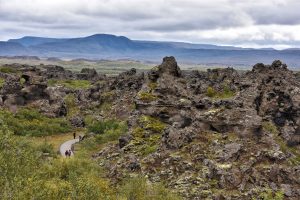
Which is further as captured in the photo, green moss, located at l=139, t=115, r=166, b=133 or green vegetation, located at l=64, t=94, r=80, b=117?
green vegetation, located at l=64, t=94, r=80, b=117

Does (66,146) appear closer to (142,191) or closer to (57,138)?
(57,138)

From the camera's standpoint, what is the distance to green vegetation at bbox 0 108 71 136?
127 metres

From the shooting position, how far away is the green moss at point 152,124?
83062 millimetres

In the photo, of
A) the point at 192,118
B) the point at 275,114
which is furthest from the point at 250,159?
the point at 275,114

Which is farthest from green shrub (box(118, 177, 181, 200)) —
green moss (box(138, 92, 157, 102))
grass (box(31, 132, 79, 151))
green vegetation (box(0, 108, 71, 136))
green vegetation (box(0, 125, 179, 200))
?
green vegetation (box(0, 108, 71, 136))

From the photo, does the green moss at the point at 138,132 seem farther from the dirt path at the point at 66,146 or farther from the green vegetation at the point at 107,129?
the dirt path at the point at 66,146

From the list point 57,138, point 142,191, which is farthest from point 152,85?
point 142,191

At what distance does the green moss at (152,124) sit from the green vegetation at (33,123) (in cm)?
4798

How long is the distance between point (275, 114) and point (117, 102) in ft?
184

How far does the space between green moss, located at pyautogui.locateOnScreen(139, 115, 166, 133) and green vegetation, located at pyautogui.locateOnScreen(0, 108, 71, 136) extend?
157ft

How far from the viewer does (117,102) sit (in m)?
152

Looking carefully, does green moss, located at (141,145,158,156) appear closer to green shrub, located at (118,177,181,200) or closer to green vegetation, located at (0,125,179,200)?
green vegetation, located at (0,125,179,200)

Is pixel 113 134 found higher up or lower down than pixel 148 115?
lower down

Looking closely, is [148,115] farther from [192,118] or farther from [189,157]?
[189,157]
